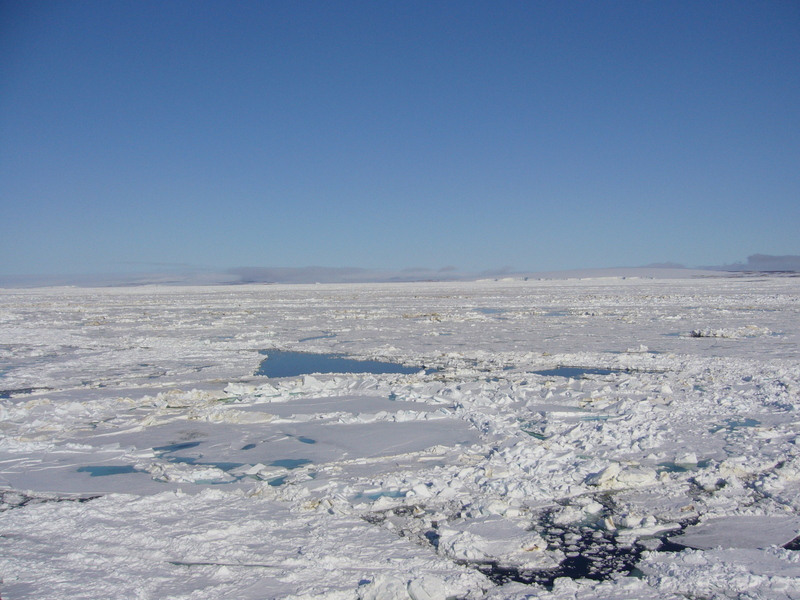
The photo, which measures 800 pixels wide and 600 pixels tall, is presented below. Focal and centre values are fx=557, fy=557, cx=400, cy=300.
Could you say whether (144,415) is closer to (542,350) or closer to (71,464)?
(71,464)

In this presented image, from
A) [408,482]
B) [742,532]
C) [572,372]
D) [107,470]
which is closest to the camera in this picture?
Answer: [742,532]

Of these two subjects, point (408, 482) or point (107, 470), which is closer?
point (408, 482)

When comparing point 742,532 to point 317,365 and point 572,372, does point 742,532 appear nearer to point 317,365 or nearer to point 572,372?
point 572,372

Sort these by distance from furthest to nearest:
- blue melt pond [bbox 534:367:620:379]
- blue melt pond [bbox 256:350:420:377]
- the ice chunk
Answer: blue melt pond [bbox 256:350:420:377], blue melt pond [bbox 534:367:620:379], the ice chunk

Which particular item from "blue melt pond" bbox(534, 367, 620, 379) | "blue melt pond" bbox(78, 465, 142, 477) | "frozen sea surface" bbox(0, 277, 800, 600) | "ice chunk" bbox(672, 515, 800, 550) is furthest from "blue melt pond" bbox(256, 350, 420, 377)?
"ice chunk" bbox(672, 515, 800, 550)

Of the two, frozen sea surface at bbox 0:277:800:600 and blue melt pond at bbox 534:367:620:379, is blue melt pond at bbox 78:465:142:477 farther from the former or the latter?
blue melt pond at bbox 534:367:620:379

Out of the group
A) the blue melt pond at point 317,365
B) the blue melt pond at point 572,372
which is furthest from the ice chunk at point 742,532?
the blue melt pond at point 317,365

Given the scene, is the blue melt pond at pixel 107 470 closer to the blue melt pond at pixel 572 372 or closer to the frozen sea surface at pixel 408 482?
the frozen sea surface at pixel 408 482

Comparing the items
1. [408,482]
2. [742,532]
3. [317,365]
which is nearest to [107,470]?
[408,482]
